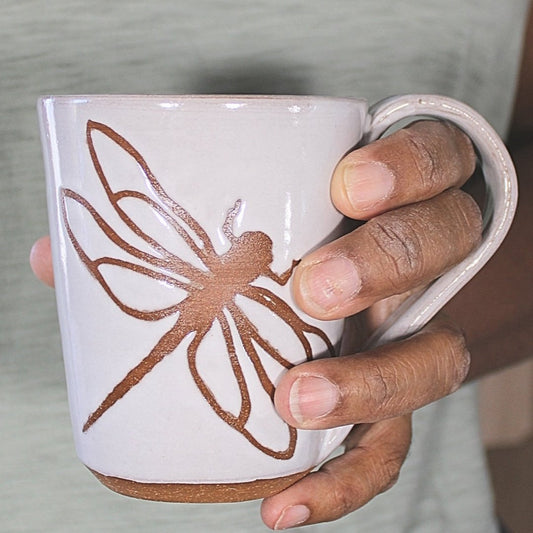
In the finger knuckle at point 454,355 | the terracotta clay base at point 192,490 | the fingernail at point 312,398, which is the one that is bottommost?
the terracotta clay base at point 192,490

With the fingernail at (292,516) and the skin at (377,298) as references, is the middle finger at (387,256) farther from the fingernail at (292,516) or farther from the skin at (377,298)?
the fingernail at (292,516)

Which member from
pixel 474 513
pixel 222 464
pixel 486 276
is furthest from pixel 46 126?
pixel 474 513

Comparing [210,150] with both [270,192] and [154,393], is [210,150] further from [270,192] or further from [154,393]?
[154,393]

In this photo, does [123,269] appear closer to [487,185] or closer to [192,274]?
[192,274]

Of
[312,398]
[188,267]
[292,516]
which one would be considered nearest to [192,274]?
[188,267]

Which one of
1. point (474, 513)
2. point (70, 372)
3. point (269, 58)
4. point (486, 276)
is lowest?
point (474, 513)

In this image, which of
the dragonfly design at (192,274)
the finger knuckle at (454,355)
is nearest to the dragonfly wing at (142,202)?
the dragonfly design at (192,274)
